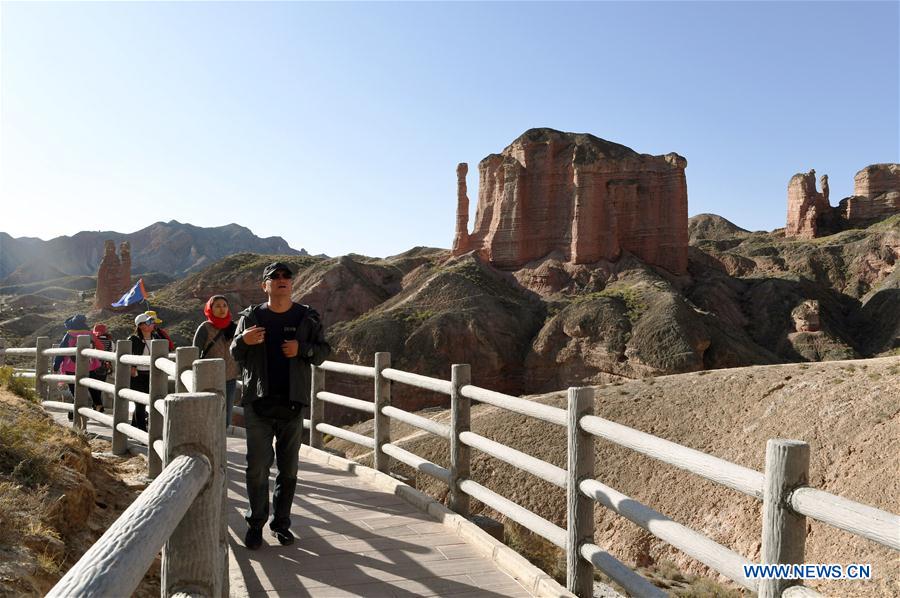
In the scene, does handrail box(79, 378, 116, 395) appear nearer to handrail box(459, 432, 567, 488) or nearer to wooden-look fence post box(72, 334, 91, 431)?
wooden-look fence post box(72, 334, 91, 431)

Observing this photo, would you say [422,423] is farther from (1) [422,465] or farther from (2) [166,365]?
(2) [166,365]

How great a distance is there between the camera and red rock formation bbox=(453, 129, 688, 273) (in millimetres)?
50219

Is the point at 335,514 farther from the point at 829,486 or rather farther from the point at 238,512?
the point at 829,486

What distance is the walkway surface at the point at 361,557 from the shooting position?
15.3 ft

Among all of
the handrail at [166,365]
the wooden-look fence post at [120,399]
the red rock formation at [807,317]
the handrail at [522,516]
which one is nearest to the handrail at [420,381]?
the handrail at [522,516]

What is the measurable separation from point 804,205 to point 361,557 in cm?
8575

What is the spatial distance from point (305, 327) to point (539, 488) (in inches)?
525

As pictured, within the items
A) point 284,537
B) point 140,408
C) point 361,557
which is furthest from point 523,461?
point 140,408

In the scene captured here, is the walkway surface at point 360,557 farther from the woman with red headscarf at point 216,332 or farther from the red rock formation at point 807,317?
the red rock formation at point 807,317

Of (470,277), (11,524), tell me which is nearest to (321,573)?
(11,524)

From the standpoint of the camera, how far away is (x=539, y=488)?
1747 cm

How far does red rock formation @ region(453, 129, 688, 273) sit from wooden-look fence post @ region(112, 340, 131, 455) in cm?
4293

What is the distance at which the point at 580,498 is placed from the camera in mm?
4715

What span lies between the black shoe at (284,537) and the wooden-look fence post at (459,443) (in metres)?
1.60
